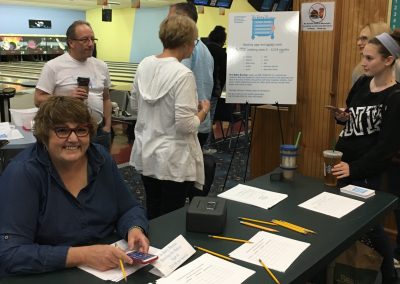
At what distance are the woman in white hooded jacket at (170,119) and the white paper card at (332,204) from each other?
714 millimetres

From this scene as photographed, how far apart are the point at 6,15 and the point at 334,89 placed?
17.3 metres

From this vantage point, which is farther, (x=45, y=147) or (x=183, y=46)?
(x=183, y=46)

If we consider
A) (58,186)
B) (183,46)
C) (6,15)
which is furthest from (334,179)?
(6,15)

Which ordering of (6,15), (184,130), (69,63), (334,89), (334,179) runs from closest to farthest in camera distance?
(334,179)
(184,130)
(69,63)
(334,89)
(6,15)

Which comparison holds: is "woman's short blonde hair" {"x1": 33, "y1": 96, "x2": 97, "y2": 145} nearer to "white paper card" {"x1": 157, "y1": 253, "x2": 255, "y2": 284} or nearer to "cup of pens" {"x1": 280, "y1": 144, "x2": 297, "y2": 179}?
"white paper card" {"x1": 157, "y1": 253, "x2": 255, "y2": 284}

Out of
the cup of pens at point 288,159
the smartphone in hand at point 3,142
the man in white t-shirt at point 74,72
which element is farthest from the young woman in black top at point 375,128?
the smartphone in hand at point 3,142

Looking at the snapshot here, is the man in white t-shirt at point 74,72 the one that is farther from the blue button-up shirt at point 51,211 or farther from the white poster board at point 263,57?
the blue button-up shirt at point 51,211

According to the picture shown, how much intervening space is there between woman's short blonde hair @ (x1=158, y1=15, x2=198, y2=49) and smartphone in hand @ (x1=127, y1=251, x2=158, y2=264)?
50.1 inches

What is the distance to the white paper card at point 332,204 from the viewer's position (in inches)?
71.1

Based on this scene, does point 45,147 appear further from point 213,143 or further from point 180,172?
point 213,143

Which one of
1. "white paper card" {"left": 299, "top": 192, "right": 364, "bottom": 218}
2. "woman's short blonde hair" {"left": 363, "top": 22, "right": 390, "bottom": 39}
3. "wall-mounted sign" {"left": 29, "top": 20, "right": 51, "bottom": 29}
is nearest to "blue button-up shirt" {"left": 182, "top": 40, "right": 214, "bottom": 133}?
"woman's short blonde hair" {"left": 363, "top": 22, "right": 390, "bottom": 39}

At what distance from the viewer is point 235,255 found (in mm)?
1424

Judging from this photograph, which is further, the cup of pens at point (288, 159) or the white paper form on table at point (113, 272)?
the cup of pens at point (288, 159)

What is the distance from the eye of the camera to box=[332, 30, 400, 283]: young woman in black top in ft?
7.18
